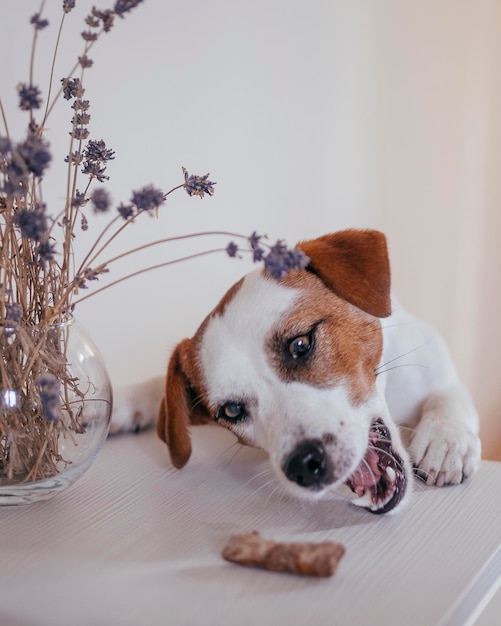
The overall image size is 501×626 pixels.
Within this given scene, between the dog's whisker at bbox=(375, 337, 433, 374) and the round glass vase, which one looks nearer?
the round glass vase

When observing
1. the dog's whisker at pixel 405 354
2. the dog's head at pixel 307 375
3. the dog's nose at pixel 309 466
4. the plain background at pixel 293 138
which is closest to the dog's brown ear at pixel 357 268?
the dog's head at pixel 307 375

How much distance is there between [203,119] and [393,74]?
0.90 metres

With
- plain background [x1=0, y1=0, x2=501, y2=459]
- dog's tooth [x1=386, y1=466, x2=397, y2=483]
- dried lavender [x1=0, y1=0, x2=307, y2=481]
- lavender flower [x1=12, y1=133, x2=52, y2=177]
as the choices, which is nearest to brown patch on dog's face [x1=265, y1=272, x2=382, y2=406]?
dog's tooth [x1=386, y1=466, x2=397, y2=483]

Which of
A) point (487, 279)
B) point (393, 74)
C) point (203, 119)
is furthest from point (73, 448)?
point (487, 279)

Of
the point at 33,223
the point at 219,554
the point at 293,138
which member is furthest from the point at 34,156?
the point at 293,138

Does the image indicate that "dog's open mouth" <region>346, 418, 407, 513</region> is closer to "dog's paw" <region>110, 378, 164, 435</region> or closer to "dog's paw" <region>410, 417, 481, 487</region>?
"dog's paw" <region>410, 417, 481, 487</region>

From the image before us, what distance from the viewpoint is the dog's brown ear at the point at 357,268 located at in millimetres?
1127

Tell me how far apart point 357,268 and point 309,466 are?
13.4 inches

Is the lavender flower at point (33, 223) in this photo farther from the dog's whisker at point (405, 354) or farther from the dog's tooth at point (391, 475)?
the dog's whisker at point (405, 354)

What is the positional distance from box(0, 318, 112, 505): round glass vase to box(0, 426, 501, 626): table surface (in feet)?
0.19

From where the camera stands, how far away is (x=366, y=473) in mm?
1019

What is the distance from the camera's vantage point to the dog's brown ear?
1.13m

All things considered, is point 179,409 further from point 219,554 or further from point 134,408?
point 219,554

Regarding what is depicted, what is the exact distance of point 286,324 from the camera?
1103 millimetres
